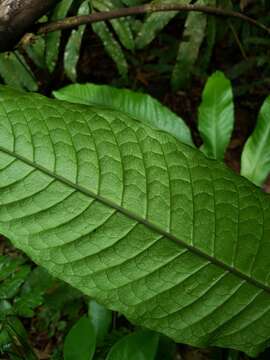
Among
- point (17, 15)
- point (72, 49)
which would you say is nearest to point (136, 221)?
point (17, 15)

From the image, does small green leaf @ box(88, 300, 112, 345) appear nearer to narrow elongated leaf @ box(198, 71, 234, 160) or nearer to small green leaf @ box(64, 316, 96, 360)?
small green leaf @ box(64, 316, 96, 360)

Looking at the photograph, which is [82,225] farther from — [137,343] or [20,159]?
[137,343]

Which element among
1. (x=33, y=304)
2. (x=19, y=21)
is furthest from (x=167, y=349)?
(x=19, y=21)

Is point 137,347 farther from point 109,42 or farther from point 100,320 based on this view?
point 109,42

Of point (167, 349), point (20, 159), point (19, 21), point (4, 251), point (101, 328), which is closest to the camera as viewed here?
point (20, 159)

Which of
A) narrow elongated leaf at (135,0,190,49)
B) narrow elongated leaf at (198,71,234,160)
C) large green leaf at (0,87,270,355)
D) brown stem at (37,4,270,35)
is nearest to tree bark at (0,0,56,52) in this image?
brown stem at (37,4,270,35)

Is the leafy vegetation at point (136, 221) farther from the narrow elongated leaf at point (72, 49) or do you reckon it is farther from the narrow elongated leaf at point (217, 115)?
the narrow elongated leaf at point (72, 49)
